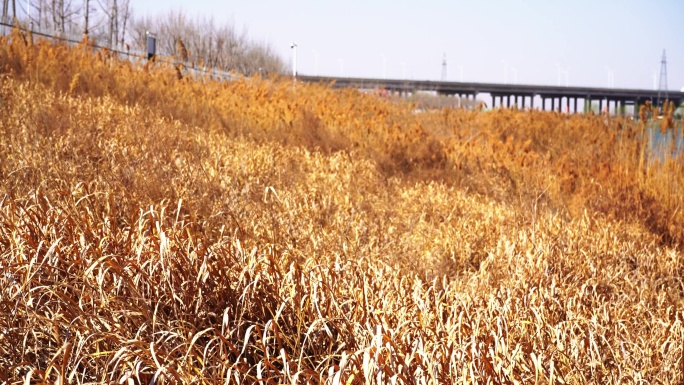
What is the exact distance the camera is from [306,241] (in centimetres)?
401

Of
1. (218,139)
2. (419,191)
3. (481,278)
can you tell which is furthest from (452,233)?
(218,139)

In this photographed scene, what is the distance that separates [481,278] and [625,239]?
1804 mm

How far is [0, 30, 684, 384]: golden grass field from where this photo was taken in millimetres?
2121

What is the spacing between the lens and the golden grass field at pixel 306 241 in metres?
2.12

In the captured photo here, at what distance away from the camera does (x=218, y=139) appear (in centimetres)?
661

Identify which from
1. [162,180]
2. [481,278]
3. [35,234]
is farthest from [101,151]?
[481,278]

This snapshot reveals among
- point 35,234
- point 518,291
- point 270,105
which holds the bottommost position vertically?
point 518,291

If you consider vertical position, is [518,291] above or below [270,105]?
below

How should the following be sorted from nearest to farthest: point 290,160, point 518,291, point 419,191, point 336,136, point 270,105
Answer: point 518,291
point 419,191
point 290,160
point 336,136
point 270,105

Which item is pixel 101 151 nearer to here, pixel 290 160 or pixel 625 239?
pixel 290 160

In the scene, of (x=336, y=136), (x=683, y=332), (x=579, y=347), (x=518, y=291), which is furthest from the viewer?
(x=336, y=136)

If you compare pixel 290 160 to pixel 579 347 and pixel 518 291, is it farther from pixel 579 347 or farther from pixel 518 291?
pixel 579 347

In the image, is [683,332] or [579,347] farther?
[683,332]

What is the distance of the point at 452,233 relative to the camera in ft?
14.8
